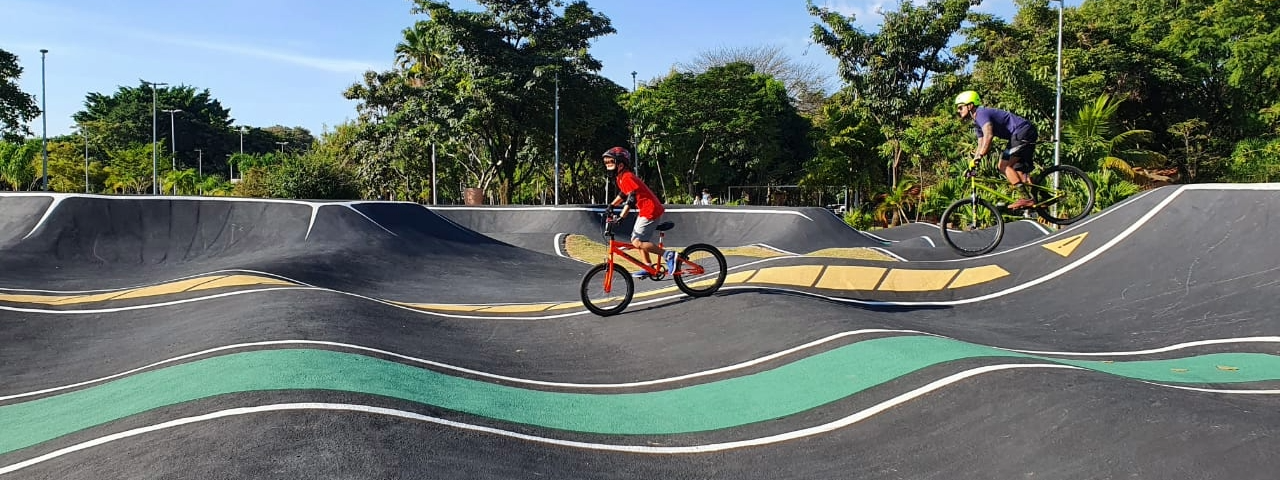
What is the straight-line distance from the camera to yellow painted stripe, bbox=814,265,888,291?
9930 millimetres

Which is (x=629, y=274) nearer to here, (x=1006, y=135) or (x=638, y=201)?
(x=638, y=201)

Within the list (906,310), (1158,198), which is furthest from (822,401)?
(1158,198)

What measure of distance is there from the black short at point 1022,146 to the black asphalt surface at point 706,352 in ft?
4.60

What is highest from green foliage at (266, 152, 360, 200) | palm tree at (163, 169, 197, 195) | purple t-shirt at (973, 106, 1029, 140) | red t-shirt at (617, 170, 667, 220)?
palm tree at (163, 169, 197, 195)

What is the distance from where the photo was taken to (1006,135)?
9.25 meters

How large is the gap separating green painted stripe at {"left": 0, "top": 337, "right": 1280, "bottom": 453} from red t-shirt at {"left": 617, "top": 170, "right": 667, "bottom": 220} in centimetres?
270

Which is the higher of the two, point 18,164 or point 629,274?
point 18,164

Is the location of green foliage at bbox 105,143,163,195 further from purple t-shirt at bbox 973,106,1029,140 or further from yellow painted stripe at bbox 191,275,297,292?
purple t-shirt at bbox 973,106,1029,140

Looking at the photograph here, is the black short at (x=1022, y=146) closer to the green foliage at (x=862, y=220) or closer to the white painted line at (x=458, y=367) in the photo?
the white painted line at (x=458, y=367)

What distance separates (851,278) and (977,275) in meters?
1.65

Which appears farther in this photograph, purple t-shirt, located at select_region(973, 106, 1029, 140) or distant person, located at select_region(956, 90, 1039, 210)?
purple t-shirt, located at select_region(973, 106, 1029, 140)

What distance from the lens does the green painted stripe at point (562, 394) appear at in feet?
16.1

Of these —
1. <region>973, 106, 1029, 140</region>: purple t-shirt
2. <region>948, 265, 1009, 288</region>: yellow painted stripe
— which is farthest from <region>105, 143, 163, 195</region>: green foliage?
<region>973, 106, 1029, 140</region>: purple t-shirt

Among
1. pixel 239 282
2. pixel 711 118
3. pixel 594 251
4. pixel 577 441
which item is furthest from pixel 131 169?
pixel 577 441
